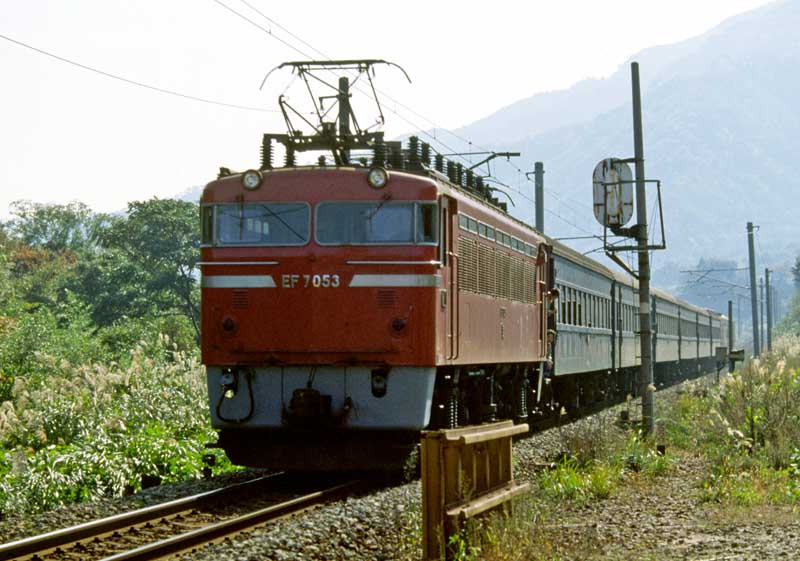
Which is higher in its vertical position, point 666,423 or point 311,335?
point 311,335

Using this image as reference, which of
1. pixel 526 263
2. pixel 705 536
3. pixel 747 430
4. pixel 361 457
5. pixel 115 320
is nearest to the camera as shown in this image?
pixel 705 536

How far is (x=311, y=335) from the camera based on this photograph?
43.0 ft

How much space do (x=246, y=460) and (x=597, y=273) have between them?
1781 cm

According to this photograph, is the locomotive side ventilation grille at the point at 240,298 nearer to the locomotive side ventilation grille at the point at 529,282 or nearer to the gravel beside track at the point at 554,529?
the gravel beside track at the point at 554,529

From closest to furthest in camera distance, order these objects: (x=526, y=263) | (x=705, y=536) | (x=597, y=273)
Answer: (x=705, y=536) < (x=526, y=263) < (x=597, y=273)

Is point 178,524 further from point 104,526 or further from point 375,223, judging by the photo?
point 375,223

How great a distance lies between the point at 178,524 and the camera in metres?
10.6

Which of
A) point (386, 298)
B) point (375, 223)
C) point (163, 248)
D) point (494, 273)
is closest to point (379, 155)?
point (375, 223)

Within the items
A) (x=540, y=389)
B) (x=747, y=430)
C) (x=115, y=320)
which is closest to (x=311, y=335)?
(x=747, y=430)

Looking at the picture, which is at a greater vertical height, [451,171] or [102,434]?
[451,171]

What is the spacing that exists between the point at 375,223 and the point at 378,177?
0.49 m

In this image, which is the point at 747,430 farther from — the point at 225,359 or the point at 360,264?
the point at 225,359

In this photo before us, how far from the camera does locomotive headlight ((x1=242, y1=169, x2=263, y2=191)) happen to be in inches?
532

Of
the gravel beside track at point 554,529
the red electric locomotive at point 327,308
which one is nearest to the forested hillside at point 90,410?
the gravel beside track at point 554,529
